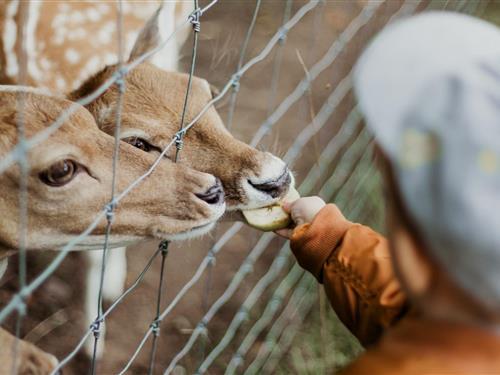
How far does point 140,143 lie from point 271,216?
366 millimetres

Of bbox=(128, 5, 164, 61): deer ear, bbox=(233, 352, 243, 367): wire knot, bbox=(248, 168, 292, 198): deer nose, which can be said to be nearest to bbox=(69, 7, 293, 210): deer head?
bbox=(248, 168, 292, 198): deer nose

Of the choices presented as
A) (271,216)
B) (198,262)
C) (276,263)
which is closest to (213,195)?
(271,216)

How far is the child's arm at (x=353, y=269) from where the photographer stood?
4.66 ft

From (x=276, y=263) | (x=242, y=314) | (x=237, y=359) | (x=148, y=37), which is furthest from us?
(x=276, y=263)

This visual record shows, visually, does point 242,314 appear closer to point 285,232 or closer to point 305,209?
point 285,232

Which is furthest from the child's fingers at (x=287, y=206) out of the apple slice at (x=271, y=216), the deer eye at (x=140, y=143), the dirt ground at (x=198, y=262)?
the dirt ground at (x=198, y=262)

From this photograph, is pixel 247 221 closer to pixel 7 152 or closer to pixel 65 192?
pixel 65 192

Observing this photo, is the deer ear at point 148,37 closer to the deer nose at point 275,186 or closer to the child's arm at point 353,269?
the deer nose at point 275,186

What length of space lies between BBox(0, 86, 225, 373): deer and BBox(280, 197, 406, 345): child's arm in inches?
11.1

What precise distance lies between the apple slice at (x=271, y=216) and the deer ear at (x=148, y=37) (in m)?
0.68

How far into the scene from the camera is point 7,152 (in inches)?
67.3

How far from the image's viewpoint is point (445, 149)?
3.11 feet

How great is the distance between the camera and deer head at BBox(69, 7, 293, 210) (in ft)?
6.38

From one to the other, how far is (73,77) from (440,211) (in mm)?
2079
